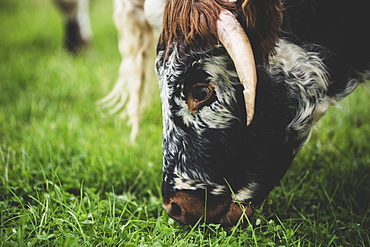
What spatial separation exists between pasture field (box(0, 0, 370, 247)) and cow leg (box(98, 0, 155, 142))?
1.42ft

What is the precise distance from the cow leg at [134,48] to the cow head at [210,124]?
0.87m

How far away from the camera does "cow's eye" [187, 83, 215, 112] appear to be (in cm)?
204

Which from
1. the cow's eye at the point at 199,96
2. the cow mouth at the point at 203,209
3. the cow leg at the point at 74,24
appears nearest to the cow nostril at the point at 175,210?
the cow mouth at the point at 203,209

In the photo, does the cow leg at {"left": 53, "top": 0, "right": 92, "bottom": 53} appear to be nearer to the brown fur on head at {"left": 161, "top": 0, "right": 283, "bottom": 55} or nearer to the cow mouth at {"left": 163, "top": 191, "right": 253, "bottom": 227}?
the brown fur on head at {"left": 161, "top": 0, "right": 283, "bottom": 55}

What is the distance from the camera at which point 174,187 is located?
2164mm

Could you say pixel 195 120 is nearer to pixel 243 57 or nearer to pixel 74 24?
pixel 243 57

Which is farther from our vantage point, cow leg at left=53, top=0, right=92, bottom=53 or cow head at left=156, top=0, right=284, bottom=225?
cow leg at left=53, top=0, right=92, bottom=53

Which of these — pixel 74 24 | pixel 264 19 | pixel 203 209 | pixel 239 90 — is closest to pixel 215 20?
pixel 264 19

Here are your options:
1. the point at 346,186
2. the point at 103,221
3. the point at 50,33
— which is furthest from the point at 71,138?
the point at 50,33

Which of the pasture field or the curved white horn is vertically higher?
the curved white horn

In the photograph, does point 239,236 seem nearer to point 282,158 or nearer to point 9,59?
point 282,158

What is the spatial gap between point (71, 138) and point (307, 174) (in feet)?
6.28

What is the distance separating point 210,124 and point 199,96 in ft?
0.50

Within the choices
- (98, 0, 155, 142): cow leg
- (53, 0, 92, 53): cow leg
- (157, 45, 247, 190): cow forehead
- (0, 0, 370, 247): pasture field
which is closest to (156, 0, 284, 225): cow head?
(157, 45, 247, 190): cow forehead
